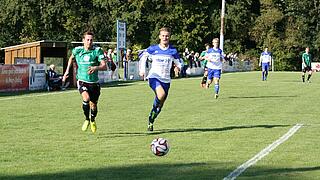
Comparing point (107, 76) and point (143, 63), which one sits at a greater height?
point (143, 63)

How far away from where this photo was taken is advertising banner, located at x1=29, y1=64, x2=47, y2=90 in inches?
1223

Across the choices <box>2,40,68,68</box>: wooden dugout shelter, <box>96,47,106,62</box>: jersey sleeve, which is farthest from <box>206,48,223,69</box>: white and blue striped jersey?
<box>2,40,68,68</box>: wooden dugout shelter

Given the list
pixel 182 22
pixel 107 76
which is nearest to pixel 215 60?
pixel 107 76

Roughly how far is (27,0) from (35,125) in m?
67.3

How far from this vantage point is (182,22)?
79.9m

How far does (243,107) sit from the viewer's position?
835 inches

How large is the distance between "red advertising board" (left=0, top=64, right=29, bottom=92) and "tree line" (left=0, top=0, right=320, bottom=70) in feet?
156

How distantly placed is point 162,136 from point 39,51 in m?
23.7

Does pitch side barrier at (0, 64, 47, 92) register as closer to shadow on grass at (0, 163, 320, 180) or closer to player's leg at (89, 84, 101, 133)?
player's leg at (89, 84, 101, 133)

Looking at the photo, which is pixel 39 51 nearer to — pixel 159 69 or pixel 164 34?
pixel 159 69

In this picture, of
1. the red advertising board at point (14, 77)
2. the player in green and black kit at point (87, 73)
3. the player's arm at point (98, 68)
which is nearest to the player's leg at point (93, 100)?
the player in green and black kit at point (87, 73)

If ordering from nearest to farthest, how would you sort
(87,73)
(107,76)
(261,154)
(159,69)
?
(261,154), (87,73), (159,69), (107,76)

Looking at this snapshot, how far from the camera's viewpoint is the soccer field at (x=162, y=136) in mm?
9719

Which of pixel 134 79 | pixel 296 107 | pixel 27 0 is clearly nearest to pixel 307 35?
pixel 27 0
